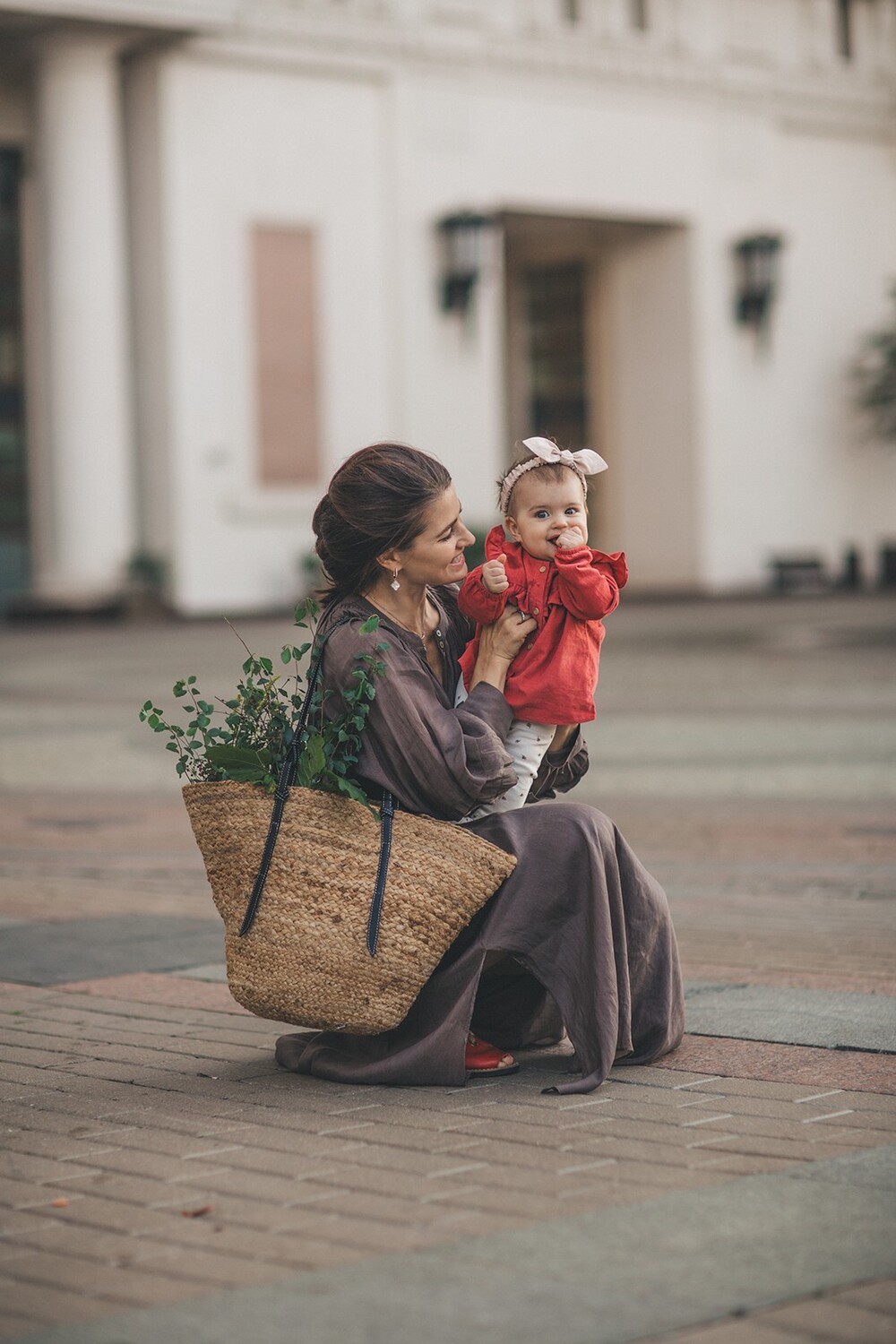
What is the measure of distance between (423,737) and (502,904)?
1.28 ft

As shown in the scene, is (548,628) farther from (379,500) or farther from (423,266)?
(423,266)

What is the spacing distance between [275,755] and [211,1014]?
3.57 ft

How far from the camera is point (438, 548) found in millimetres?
4055

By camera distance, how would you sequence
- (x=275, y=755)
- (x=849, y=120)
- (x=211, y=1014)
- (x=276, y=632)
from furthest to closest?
(x=849, y=120)
(x=276, y=632)
(x=211, y=1014)
(x=275, y=755)

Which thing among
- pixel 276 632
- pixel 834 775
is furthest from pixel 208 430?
pixel 834 775

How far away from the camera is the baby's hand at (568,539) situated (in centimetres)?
399

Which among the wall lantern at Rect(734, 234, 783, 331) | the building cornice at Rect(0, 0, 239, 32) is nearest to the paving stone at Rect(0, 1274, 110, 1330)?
the building cornice at Rect(0, 0, 239, 32)

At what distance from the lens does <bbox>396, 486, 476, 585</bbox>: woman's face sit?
405cm

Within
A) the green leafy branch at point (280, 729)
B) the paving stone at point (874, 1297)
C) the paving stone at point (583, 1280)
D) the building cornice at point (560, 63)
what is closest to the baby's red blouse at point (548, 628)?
the green leafy branch at point (280, 729)

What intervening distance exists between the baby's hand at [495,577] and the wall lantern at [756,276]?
88.6ft

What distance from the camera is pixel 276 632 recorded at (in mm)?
21125

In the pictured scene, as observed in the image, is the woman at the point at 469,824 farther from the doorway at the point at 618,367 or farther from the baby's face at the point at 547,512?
the doorway at the point at 618,367

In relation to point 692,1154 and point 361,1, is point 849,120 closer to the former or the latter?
point 361,1

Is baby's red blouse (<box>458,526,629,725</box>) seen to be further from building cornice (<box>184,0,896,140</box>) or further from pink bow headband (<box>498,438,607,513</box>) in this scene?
building cornice (<box>184,0,896,140</box>)
